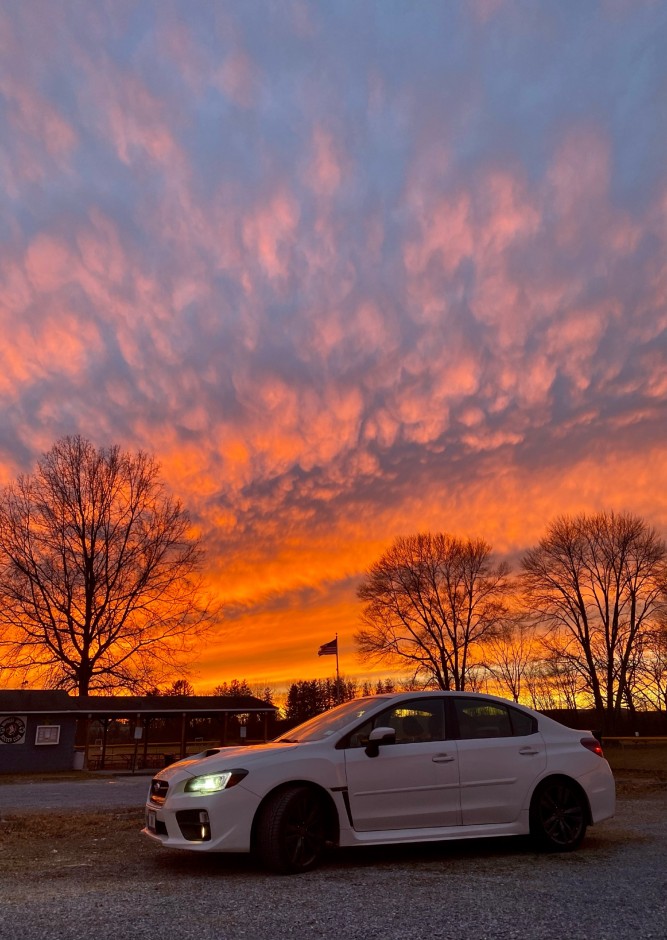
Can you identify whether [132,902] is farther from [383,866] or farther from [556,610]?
[556,610]

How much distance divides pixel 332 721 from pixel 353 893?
6.99 feet

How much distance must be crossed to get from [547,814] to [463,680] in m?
44.9

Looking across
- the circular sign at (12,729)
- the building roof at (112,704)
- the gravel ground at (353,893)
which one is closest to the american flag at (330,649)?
the building roof at (112,704)

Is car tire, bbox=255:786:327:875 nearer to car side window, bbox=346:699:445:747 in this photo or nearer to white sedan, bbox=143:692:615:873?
white sedan, bbox=143:692:615:873

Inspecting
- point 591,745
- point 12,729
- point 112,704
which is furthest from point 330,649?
point 591,745

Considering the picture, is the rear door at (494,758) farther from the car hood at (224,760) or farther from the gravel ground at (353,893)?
the car hood at (224,760)

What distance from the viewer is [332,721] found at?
7.26 metres

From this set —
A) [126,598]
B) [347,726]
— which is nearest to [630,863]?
[347,726]

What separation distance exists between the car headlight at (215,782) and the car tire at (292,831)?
13.4 inches

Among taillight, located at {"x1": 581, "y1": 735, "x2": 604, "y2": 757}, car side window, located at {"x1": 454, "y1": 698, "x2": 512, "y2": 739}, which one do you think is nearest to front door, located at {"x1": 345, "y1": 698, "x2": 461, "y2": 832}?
car side window, located at {"x1": 454, "y1": 698, "x2": 512, "y2": 739}

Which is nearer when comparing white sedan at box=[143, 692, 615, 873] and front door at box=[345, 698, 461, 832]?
white sedan at box=[143, 692, 615, 873]

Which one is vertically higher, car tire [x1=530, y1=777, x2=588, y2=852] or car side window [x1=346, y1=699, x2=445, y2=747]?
car side window [x1=346, y1=699, x2=445, y2=747]

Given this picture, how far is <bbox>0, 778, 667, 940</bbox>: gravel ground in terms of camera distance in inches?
165

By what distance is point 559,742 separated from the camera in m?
7.47
